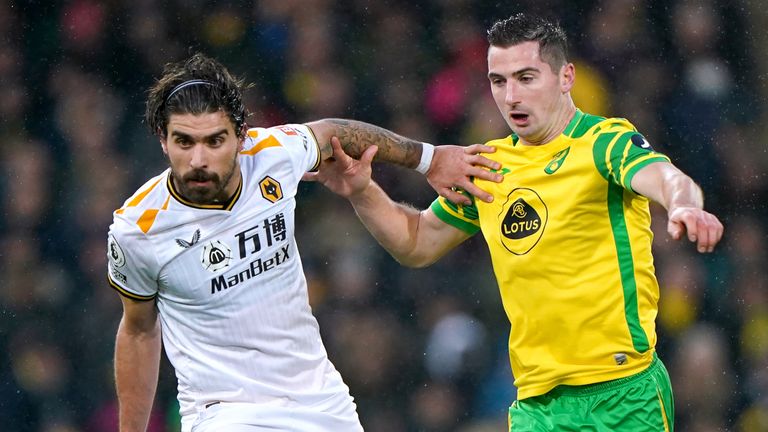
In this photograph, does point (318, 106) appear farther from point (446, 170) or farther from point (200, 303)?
point (200, 303)

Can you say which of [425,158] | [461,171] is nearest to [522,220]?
[461,171]

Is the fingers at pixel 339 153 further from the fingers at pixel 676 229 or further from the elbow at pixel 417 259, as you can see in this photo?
the fingers at pixel 676 229

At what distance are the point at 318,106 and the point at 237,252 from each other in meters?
3.96

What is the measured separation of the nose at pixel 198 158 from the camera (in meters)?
3.72

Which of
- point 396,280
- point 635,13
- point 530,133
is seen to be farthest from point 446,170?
point 635,13

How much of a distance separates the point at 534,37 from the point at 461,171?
1.97 feet

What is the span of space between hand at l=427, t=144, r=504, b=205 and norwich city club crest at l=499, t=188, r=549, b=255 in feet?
0.43

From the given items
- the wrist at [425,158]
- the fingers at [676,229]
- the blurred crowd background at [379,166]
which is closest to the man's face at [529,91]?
the wrist at [425,158]

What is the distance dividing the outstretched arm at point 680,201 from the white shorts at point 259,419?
53.4 inches

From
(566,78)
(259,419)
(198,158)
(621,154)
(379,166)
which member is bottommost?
(259,419)

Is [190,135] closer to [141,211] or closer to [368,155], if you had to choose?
[141,211]

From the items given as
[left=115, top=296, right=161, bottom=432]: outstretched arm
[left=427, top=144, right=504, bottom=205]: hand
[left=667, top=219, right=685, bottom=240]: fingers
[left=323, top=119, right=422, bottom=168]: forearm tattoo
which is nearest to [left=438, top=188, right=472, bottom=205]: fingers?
[left=427, top=144, right=504, bottom=205]: hand

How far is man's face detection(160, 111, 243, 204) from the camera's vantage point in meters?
3.75

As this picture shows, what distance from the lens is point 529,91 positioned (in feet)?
13.5
